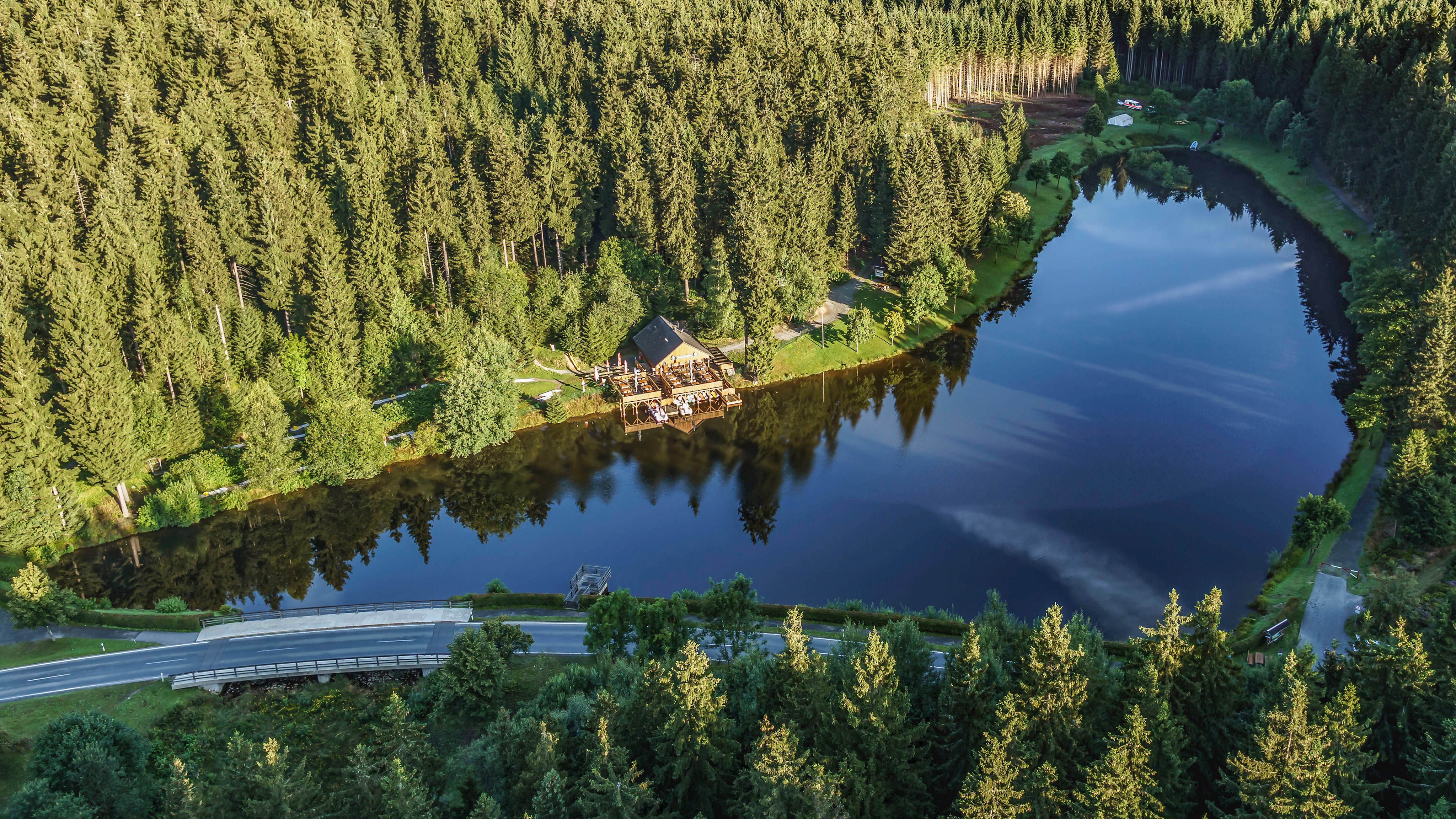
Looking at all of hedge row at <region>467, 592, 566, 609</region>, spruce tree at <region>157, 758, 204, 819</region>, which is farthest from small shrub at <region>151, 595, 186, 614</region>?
spruce tree at <region>157, 758, 204, 819</region>

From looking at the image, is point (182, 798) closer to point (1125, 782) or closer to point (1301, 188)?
point (1125, 782)

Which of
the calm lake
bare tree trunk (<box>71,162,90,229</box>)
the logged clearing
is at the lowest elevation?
the calm lake

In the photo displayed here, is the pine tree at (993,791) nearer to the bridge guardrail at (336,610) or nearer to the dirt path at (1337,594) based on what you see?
the dirt path at (1337,594)

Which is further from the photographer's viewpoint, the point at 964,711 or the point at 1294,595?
the point at 1294,595

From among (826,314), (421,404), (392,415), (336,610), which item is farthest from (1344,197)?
(336,610)

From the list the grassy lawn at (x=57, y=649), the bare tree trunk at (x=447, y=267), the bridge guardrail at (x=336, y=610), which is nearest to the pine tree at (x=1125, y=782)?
the bridge guardrail at (x=336, y=610)

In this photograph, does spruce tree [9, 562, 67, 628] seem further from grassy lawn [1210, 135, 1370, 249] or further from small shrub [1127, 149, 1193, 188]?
small shrub [1127, 149, 1193, 188]
